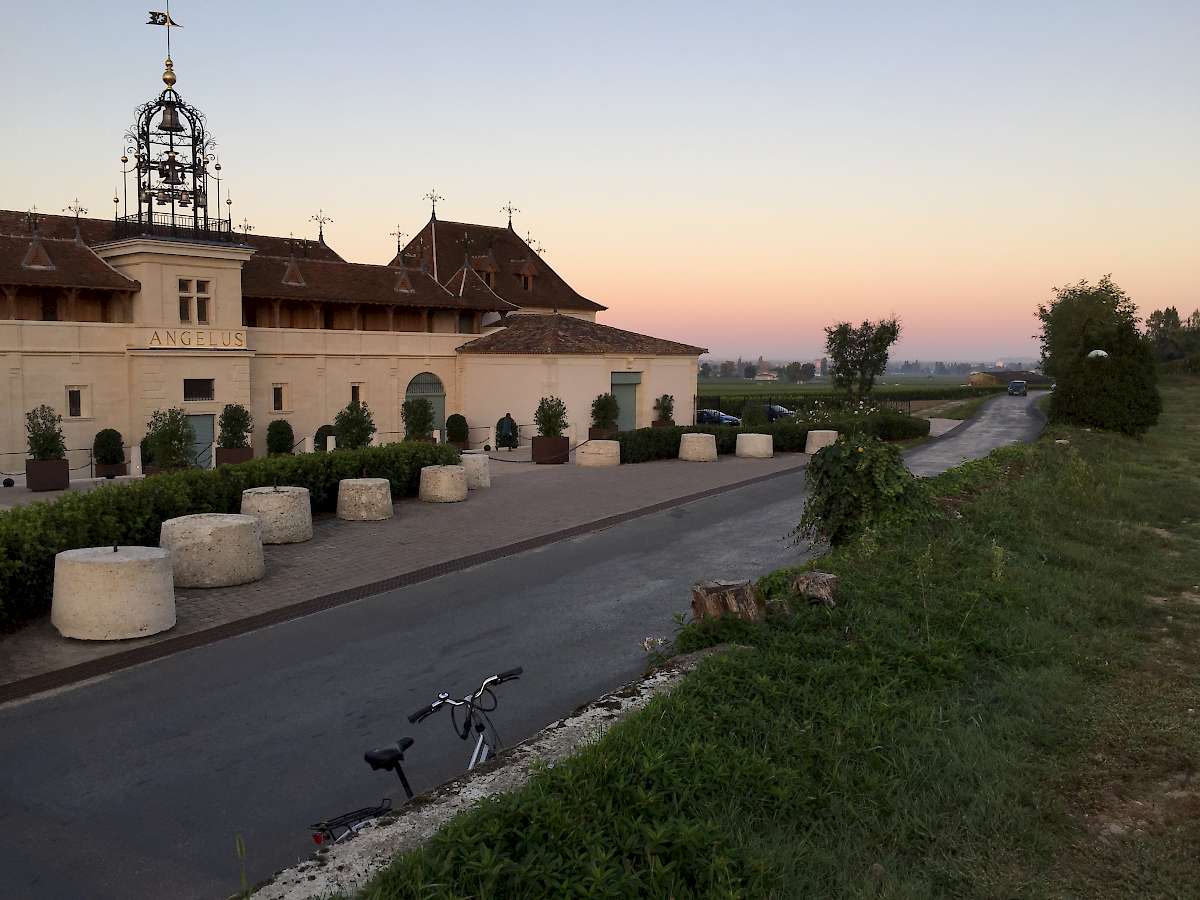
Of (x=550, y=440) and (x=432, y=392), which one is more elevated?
(x=432, y=392)

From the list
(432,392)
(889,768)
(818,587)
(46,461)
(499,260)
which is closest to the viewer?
(889,768)

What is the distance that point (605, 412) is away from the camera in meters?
38.5

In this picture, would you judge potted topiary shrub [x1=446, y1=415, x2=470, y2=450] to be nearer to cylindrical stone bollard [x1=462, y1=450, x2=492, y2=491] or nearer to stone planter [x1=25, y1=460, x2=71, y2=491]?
stone planter [x1=25, y1=460, x2=71, y2=491]

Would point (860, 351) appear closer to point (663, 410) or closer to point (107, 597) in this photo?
point (663, 410)

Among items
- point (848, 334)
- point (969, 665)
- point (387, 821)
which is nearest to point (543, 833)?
point (387, 821)

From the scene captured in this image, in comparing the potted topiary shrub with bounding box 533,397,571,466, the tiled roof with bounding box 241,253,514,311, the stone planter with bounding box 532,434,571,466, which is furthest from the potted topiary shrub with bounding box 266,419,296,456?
the stone planter with bounding box 532,434,571,466

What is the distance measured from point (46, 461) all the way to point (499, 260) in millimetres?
29587

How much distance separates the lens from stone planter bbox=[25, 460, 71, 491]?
1002 inches

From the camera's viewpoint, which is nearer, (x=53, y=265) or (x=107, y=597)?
(x=107, y=597)

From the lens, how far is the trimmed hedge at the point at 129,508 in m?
10.4

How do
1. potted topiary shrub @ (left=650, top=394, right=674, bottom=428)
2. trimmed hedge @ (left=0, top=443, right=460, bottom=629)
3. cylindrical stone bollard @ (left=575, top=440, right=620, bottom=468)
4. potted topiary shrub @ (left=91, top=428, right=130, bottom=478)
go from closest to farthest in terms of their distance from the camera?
trimmed hedge @ (left=0, top=443, right=460, bottom=629)
cylindrical stone bollard @ (left=575, top=440, right=620, bottom=468)
potted topiary shrub @ (left=91, top=428, right=130, bottom=478)
potted topiary shrub @ (left=650, top=394, right=674, bottom=428)

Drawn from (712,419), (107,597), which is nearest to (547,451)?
(712,419)

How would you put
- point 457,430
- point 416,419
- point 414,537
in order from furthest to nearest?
point 457,430 → point 416,419 → point 414,537

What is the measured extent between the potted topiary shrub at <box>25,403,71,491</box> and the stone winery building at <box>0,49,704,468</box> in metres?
4.24
